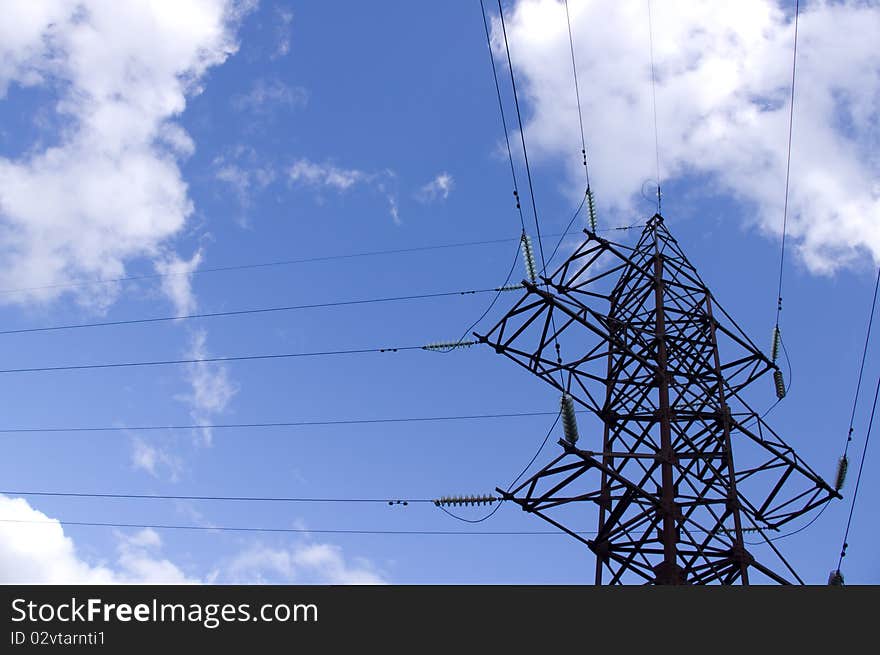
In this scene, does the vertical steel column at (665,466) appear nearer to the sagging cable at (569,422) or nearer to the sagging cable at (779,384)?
the sagging cable at (569,422)

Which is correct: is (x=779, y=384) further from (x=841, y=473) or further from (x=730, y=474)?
(x=730, y=474)

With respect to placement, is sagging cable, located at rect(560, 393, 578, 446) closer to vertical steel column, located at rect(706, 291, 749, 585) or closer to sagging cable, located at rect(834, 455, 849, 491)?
vertical steel column, located at rect(706, 291, 749, 585)

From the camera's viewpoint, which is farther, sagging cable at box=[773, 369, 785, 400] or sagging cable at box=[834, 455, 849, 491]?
sagging cable at box=[773, 369, 785, 400]

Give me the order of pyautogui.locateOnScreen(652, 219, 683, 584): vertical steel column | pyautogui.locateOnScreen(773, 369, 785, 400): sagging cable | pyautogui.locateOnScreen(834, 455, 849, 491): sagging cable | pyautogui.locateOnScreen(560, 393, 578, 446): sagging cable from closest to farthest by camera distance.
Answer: pyautogui.locateOnScreen(652, 219, 683, 584): vertical steel column, pyautogui.locateOnScreen(560, 393, 578, 446): sagging cable, pyautogui.locateOnScreen(834, 455, 849, 491): sagging cable, pyautogui.locateOnScreen(773, 369, 785, 400): sagging cable

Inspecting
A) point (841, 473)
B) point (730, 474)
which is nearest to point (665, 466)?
point (730, 474)

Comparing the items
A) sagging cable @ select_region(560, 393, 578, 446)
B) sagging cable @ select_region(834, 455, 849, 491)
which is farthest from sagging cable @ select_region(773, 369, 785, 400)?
sagging cable @ select_region(560, 393, 578, 446)

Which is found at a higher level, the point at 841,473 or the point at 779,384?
the point at 779,384
